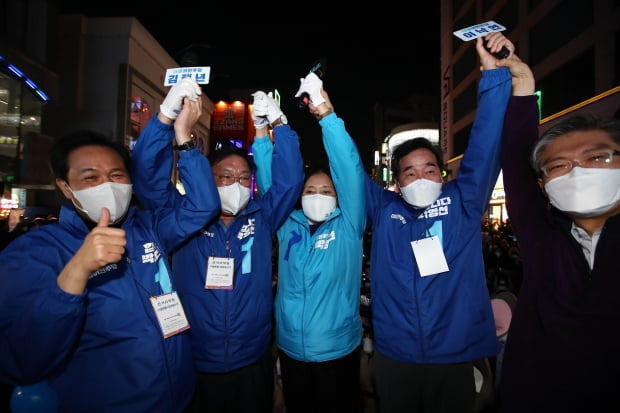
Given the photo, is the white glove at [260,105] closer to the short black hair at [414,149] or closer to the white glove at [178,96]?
the white glove at [178,96]

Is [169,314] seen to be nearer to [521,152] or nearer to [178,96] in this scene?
[178,96]

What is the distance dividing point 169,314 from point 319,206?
137cm

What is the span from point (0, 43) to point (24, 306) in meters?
16.1

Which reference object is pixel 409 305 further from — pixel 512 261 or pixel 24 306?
pixel 512 261

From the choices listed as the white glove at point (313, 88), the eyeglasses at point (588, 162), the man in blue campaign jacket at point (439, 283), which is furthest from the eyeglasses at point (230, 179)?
the eyeglasses at point (588, 162)

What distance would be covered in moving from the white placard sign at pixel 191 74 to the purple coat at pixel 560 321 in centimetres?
214

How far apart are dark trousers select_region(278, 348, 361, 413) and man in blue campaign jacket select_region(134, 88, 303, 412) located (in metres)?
0.17

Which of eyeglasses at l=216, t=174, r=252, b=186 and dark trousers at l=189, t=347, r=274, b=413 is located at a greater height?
eyeglasses at l=216, t=174, r=252, b=186

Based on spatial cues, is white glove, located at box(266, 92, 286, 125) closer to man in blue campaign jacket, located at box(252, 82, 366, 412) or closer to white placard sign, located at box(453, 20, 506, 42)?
man in blue campaign jacket, located at box(252, 82, 366, 412)

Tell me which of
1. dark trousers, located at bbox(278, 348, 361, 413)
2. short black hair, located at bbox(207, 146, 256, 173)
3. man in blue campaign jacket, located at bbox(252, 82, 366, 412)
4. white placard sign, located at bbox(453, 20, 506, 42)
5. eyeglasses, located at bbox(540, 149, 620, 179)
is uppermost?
white placard sign, located at bbox(453, 20, 506, 42)

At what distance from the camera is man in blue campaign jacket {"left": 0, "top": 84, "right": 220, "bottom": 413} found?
1.43 m

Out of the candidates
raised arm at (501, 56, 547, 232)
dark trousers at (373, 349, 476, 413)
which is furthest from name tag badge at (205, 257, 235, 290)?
raised arm at (501, 56, 547, 232)

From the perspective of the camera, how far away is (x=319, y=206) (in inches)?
109

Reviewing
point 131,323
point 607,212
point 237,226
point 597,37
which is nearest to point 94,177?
point 131,323
